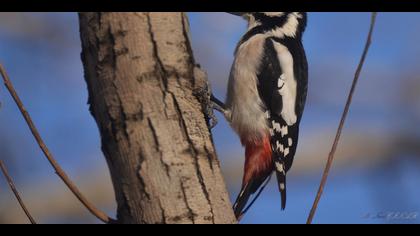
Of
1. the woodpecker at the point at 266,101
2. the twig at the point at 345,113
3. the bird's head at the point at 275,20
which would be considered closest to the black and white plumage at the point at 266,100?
the woodpecker at the point at 266,101

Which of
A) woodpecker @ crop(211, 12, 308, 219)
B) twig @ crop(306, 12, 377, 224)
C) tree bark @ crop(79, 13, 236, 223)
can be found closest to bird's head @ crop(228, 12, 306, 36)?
woodpecker @ crop(211, 12, 308, 219)

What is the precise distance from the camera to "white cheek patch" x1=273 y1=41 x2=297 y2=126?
3.12 meters

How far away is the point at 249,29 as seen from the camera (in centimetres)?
333

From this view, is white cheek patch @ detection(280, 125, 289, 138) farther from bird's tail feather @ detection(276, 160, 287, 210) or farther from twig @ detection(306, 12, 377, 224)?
twig @ detection(306, 12, 377, 224)

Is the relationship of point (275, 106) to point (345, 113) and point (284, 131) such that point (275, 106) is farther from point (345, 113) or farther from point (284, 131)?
point (345, 113)

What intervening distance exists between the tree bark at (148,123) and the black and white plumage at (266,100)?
1.55 meters

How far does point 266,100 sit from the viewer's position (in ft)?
10.3

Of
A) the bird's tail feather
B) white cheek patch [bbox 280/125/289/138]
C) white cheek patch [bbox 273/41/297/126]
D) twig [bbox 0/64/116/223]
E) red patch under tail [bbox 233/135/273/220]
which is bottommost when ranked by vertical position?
the bird's tail feather

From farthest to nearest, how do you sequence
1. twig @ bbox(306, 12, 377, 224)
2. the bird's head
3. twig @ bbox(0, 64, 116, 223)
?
the bird's head
twig @ bbox(306, 12, 377, 224)
twig @ bbox(0, 64, 116, 223)

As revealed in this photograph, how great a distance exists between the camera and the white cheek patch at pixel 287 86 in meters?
3.12

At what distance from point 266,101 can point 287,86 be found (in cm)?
13

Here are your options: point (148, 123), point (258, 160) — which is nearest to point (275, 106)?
point (258, 160)

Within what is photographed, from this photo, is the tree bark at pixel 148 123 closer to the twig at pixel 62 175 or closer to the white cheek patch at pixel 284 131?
the twig at pixel 62 175
